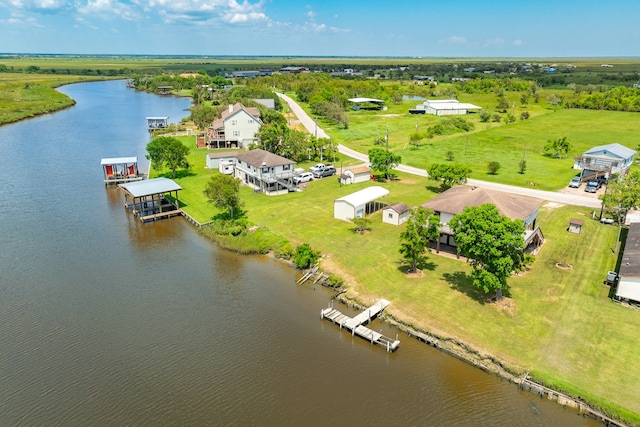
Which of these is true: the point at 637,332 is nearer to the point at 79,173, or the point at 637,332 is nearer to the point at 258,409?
the point at 258,409

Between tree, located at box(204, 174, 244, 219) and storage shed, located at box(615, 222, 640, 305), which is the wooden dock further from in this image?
tree, located at box(204, 174, 244, 219)

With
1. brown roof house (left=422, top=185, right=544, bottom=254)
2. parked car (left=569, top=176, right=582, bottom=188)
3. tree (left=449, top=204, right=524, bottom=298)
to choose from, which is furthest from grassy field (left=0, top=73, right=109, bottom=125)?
parked car (left=569, top=176, right=582, bottom=188)

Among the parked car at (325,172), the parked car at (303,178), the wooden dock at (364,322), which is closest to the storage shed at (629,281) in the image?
the wooden dock at (364,322)

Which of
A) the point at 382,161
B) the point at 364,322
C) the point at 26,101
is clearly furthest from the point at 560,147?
the point at 26,101

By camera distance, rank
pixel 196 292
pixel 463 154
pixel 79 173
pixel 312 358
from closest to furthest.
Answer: pixel 312 358
pixel 196 292
pixel 79 173
pixel 463 154

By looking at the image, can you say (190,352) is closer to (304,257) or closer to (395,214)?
(304,257)

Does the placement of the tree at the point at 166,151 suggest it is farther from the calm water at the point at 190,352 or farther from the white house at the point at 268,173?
the calm water at the point at 190,352

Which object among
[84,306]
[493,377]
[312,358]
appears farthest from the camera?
[84,306]

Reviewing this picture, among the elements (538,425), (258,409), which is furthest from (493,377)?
(258,409)
